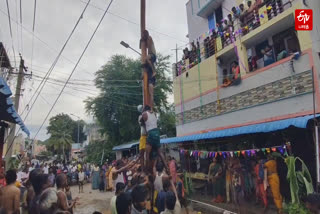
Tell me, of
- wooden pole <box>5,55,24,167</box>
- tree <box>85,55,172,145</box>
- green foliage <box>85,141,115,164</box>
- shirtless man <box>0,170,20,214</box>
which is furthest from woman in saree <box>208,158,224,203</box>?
green foliage <box>85,141,115,164</box>

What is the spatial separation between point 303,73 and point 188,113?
6.87 meters

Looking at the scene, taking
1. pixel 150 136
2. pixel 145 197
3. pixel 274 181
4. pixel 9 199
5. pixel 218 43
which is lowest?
pixel 274 181

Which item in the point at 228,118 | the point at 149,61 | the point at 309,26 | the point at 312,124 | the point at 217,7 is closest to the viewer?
the point at 149,61

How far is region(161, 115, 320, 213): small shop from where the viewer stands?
716cm

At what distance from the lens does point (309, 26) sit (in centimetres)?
794

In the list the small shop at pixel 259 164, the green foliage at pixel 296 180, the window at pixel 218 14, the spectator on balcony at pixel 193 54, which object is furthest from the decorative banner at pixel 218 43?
the green foliage at pixel 296 180

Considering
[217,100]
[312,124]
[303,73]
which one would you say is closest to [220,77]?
[217,100]

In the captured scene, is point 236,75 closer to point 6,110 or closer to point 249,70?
point 249,70

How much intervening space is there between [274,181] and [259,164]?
80 centimetres

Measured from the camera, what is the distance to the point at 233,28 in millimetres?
11156

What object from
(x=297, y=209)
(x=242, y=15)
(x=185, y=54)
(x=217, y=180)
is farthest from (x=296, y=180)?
(x=185, y=54)

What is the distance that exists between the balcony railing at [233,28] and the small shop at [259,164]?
4617 mm

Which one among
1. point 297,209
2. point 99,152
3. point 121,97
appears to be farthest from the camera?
point 99,152

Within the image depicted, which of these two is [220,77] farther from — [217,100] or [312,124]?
[312,124]
